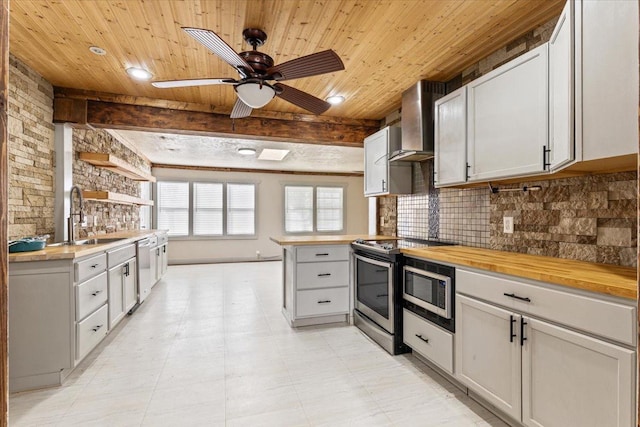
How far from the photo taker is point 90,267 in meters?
2.56

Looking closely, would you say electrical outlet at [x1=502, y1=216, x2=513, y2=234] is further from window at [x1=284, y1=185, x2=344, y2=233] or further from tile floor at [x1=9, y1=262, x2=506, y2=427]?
window at [x1=284, y1=185, x2=344, y2=233]

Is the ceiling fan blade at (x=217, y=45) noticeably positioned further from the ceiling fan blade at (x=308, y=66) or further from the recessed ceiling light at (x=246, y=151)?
the recessed ceiling light at (x=246, y=151)

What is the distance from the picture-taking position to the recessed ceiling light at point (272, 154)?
19.0ft

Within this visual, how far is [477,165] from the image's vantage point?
2.30 m

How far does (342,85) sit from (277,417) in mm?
2930

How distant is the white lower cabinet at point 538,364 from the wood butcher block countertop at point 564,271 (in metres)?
0.07

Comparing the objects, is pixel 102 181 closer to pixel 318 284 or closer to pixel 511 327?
pixel 318 284

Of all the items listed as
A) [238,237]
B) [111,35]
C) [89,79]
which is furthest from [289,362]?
[238,237]

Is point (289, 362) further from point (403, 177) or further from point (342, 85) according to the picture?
point (342, 85)

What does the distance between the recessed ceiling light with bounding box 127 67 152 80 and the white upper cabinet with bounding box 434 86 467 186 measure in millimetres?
2700

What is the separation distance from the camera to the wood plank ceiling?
202 centimetres

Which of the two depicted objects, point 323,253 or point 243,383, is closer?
point 243,383

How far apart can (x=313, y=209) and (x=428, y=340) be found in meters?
6.38

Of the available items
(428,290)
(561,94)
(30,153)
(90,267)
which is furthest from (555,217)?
(30,153)
